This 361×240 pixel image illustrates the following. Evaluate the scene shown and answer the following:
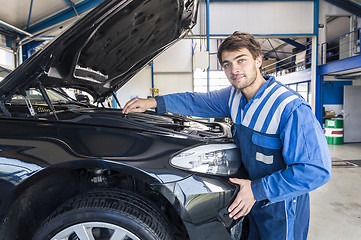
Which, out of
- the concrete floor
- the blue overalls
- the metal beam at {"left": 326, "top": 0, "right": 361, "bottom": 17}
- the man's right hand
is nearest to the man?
the blue overalls

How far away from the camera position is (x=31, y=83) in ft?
3.92

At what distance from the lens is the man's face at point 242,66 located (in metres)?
1.15

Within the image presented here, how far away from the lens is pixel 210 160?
3.60ft

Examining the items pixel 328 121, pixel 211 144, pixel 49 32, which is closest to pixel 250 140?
pixel 211 144

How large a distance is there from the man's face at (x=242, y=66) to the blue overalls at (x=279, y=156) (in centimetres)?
9

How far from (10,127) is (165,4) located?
42.0 inches

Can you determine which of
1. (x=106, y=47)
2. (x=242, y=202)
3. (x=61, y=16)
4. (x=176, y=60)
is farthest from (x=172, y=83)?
(x=242, y=202)

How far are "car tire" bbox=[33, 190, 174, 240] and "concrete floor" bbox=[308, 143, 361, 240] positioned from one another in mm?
1530

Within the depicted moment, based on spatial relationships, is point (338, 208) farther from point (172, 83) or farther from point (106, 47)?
point (172, 83)

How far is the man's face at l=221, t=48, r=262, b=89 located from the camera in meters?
1.15

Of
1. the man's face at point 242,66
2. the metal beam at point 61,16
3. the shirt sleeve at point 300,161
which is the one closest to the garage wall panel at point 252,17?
the metal beam at point 61,16

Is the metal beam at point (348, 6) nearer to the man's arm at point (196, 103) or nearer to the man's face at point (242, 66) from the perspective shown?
the man's arm at point (196, 103)

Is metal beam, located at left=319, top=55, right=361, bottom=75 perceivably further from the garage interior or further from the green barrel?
the green barrel

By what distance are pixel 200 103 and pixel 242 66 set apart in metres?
0.48
